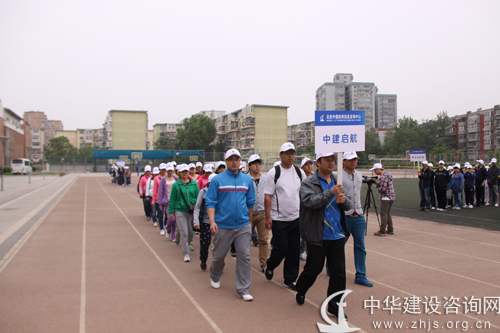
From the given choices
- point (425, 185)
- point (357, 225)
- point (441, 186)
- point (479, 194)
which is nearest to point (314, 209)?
point (357, 225)

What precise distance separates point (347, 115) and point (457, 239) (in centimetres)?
615

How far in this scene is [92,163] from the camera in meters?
76.7

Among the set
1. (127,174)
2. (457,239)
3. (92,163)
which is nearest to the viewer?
(457,239)

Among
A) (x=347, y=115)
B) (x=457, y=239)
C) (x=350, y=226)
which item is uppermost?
(x=347, y=115)

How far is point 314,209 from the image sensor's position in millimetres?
4395

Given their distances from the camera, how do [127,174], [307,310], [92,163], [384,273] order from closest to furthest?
[307,310], [384,273], [127,174], [92,163]

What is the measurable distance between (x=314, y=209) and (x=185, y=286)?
252cm

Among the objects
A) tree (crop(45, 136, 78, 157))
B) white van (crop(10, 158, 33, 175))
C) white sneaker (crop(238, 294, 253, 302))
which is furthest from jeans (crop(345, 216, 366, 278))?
tree (crop(45, 136, 78, 157))

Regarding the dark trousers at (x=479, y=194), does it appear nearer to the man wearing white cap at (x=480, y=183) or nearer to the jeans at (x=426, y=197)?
the man wearing white cap at (x=480, y=183)

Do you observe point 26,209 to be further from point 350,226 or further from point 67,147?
point 67,147

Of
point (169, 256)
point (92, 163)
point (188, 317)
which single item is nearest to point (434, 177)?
point (169, 256)

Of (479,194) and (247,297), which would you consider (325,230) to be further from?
(479,194)

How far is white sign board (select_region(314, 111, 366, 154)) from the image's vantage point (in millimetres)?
4617

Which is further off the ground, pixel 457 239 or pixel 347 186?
pixel 347 186
